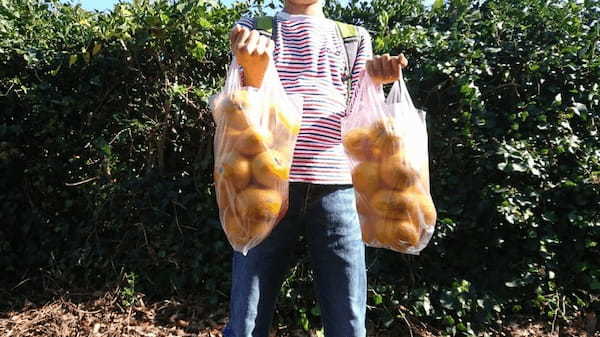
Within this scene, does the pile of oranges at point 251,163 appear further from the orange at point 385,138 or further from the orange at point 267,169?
the orange at point 385,138

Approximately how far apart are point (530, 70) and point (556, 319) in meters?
1.52

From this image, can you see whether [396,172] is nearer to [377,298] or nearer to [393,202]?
[393,202]

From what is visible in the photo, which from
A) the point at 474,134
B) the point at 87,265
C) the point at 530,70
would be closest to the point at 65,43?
the point at 87,265

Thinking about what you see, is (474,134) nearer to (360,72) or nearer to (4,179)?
(360,72)

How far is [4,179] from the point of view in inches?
124

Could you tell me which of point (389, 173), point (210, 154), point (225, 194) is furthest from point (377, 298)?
point (225, 194)

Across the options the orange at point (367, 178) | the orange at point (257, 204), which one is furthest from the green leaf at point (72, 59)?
the orange at point (367, 178)

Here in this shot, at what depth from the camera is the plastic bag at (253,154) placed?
1.29 metres

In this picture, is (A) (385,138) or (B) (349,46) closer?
(A) (385,138)

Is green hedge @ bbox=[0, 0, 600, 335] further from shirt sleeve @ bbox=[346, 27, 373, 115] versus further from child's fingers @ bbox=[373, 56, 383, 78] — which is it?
child's fingers @ bbox=[373, 56, 383, 78]

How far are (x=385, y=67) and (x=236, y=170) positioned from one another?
0.58 m

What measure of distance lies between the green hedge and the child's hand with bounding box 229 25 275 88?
1.53 meters

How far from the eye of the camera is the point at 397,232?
136cm

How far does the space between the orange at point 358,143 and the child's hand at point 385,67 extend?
0.20m
